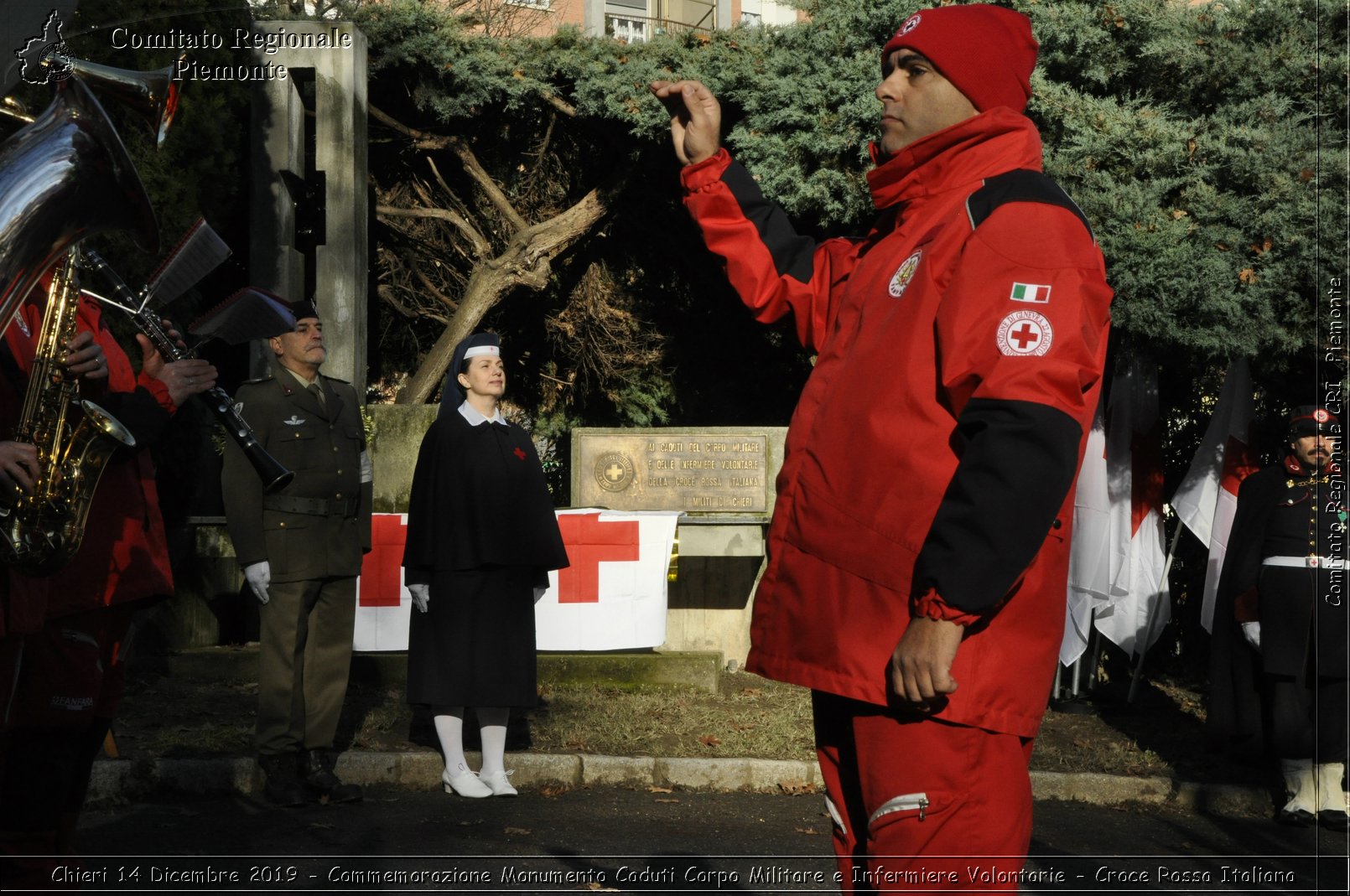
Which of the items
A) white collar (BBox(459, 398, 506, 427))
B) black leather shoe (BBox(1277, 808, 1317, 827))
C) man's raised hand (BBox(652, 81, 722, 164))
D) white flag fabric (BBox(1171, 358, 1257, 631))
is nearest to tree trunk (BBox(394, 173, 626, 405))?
white collar (BBox(459, 398, 506, 427))

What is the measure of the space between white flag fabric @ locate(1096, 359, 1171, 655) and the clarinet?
600 cm

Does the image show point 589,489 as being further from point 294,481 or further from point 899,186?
point 899,186

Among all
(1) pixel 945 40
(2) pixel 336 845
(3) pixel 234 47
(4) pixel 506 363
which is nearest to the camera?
(1) pixel 945 40

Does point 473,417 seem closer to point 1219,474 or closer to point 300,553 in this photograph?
point 300,553

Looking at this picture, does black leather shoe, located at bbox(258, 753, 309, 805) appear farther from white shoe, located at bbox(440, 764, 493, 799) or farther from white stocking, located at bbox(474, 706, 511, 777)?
white stocking, located at bbox(474, 706, 511, 777)

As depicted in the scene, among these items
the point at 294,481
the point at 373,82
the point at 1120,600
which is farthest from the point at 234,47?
the point at 1120,600

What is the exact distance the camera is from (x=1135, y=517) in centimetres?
963

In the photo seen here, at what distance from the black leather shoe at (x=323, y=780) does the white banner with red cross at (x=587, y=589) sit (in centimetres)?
244

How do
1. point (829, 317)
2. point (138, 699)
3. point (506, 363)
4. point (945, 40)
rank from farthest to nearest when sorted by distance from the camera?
point (506, 363)
point (138, 699)
point (829, 317)
point (945, 40)

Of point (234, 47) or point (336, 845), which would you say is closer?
point (336, 845)

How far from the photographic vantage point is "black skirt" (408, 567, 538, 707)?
7102 millimetres

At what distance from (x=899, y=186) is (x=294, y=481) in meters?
4.72

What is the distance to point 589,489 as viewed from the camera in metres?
10.7

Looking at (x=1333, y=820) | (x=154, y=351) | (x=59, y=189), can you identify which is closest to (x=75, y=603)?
(x=154, y=351)
